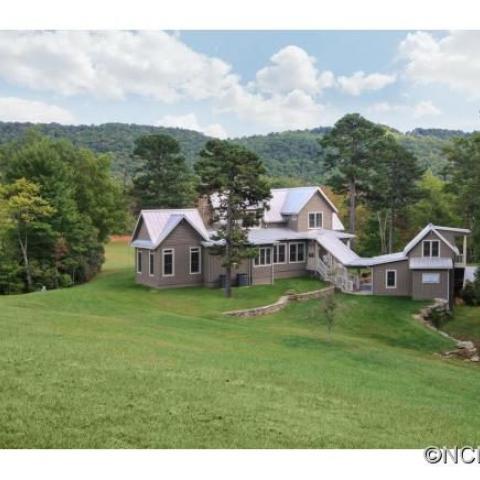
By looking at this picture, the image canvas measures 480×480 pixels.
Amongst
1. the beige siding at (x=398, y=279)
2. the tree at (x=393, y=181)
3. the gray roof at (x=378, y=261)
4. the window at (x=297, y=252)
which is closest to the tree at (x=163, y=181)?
the window at (x=297, y=252)

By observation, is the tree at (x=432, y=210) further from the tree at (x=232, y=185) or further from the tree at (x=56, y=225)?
the tree at (x=56, y=225)

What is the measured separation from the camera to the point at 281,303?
1747 cm

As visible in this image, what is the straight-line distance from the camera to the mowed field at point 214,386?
5.56 meters

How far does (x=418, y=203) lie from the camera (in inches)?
979

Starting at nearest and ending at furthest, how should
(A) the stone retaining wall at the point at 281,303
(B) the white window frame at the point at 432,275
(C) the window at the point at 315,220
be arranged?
(A) the stone retaining wall at the point at 281,303, (B) the white window frame at the point at 432,275, (C) the window at the point at 315,220

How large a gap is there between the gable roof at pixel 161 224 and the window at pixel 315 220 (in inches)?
195

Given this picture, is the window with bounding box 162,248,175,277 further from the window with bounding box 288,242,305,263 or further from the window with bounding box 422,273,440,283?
the window with bounding box 422,273,440,283

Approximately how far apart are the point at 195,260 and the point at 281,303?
162 inches

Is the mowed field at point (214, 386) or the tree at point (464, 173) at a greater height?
the tree at point (464, 173)

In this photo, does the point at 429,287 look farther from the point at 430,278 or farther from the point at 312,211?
the point at 312,211

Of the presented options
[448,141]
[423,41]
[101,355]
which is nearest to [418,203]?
[448,141]

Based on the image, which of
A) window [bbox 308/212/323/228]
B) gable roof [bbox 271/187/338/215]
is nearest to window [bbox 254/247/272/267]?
gable roof [bbox 271/187/338/215]

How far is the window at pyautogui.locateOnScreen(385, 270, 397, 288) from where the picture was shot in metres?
19.6

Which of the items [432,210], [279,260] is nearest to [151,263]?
[279,260]
